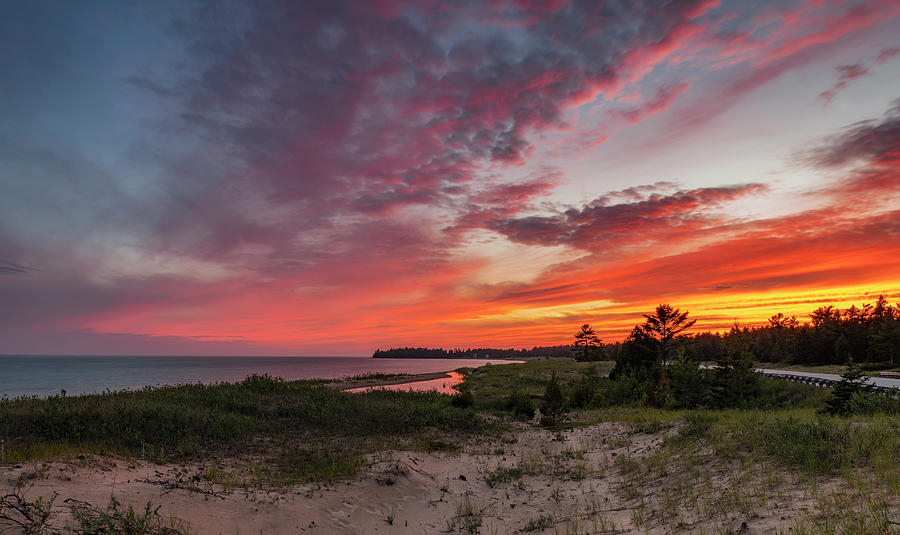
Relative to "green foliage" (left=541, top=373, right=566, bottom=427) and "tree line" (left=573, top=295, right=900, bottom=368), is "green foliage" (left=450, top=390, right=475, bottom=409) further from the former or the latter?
"tree line" (left=573, top=295, right=900, bottom=368)

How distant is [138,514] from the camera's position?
8734 mm

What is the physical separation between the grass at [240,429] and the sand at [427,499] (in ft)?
4.78

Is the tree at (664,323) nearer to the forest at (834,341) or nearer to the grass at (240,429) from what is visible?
the forest at (834,341)

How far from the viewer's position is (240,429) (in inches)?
712

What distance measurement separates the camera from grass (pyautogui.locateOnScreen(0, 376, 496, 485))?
1358 centimetres

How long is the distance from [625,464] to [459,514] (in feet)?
21.3

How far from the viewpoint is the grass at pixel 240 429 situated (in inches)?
535

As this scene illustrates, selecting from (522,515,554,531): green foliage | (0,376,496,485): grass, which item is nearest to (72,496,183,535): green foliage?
(0,376,496,485): grass

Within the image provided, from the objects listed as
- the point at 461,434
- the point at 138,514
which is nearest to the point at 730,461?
the point at 461,434

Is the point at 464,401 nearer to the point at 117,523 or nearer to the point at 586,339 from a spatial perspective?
the point at 117,523

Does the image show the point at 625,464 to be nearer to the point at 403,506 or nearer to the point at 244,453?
the point at 403,506

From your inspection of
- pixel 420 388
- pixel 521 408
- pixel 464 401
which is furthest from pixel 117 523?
pixel 420 388

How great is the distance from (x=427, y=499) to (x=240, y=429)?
10191mm

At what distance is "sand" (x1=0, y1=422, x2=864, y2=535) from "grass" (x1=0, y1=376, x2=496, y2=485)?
4.78ft
